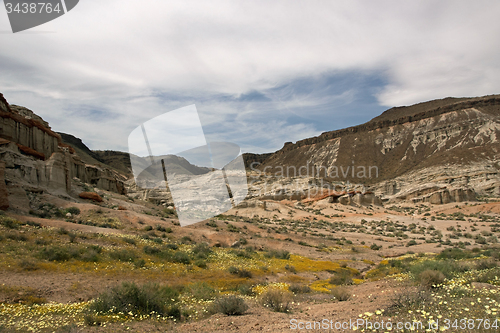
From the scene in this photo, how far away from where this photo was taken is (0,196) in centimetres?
1605

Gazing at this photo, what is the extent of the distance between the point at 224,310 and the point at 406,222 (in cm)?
3909

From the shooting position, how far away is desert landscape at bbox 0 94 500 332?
5836 millimetres

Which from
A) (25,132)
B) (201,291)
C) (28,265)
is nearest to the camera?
(201,291)

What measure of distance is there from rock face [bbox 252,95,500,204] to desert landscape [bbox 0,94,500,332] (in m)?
7.50

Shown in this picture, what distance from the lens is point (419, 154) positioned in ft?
315

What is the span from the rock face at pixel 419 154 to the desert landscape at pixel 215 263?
295 inches

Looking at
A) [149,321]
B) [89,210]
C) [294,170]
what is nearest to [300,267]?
[149,321]

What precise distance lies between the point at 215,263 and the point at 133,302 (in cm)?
780

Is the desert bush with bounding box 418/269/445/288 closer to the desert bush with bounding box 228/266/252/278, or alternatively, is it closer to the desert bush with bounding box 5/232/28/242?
the desert bush with bounding box 228/266/252/278

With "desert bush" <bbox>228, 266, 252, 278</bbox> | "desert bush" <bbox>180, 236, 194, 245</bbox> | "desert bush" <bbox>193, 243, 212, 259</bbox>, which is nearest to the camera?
"desert bush" <bbox>228, 266, 252, 278</bbox>

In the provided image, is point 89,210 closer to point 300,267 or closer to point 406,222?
point 300,267

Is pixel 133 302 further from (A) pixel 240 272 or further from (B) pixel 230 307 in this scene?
(A) pixel 240 272

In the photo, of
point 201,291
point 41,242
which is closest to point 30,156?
point 41,242

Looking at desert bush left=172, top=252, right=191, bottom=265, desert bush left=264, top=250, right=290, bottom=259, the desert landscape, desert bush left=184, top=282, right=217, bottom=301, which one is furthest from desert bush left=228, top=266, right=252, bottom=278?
desert bush left=264, top=250, right=290, bottom=259
